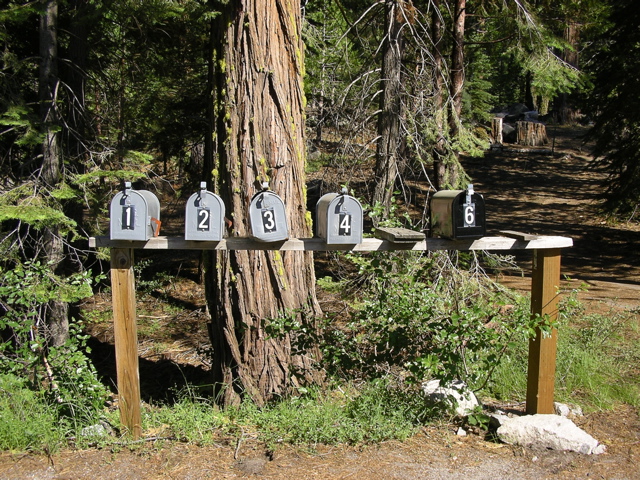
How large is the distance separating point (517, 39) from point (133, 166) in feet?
17.4

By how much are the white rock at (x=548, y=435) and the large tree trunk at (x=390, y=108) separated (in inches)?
148

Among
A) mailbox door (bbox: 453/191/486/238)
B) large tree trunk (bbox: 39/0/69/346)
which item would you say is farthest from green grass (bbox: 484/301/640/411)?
large tree trunk (bbox: 39/0/69/346)

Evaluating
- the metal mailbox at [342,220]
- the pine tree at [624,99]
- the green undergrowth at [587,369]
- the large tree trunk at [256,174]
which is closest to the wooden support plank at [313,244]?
the metal mailbox at [342,220]

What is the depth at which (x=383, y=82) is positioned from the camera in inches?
293

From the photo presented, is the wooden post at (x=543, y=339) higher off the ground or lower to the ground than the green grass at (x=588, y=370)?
higher

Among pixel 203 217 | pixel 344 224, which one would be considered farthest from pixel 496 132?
pixel 203 217

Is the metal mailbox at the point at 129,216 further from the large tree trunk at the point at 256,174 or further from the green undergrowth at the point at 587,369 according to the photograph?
the green undergrowth at the point at 587,369

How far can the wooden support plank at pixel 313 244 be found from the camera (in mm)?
3682

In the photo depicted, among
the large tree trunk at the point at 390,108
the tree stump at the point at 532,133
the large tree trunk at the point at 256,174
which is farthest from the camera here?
the tree stump at the point at 532,133

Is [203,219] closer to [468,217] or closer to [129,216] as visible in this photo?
[129,216]

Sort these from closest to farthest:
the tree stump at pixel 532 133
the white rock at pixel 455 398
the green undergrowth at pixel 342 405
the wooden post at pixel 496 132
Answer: the green undergrowth at pixel 342 405 < the white rock at pixel 455 398 < the wooden post at pixel 496 132 < the tree stump at pixel 532 133

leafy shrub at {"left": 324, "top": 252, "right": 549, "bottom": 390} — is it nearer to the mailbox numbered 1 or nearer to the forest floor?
the forest floor

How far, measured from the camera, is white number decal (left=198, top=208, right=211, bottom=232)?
3553 mm

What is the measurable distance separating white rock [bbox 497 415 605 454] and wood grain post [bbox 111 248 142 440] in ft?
8.16
